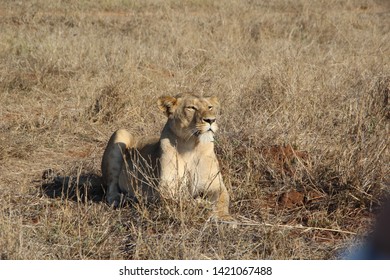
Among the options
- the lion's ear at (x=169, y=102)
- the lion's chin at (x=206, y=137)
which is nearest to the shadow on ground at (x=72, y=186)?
the lion's ear at (x=169, y=102)

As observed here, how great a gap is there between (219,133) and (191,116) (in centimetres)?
93

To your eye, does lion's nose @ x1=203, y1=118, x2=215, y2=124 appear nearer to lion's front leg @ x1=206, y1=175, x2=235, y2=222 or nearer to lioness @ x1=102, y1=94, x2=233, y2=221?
lioness @ x1=102, y1=94, x2=233, y2=221

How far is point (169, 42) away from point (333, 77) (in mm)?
3974

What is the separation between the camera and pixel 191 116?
4109 mm

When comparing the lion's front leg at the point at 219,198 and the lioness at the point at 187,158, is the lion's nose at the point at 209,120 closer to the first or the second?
the lioness at the point at 187,158

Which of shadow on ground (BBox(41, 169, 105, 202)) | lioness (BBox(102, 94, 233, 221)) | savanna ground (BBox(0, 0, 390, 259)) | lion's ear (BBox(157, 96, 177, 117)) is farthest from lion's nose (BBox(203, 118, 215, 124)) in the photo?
shadow on ground (BBox(41, 169, 105, 202))

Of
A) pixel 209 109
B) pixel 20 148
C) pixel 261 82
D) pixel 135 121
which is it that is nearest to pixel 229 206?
pixel 209 109

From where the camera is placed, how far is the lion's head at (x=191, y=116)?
13.0 feet

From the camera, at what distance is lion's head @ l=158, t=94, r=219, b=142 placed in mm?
3947

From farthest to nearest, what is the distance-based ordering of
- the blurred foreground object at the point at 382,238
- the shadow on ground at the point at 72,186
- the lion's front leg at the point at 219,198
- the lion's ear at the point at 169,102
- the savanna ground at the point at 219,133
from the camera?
the shadow on ground at the point at 72,186 < the lion's ear at the point at 169,102 < the lion's front leg at the point at 219,198 < the savanna ground at the point at 219,133 < the blurred foreground object at the point at 382,238

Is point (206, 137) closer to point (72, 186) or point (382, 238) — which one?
point (72, 186)

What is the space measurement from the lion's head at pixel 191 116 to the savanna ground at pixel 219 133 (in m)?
0.51

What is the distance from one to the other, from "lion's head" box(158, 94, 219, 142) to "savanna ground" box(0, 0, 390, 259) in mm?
506

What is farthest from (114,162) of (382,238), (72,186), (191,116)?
(382,238)
